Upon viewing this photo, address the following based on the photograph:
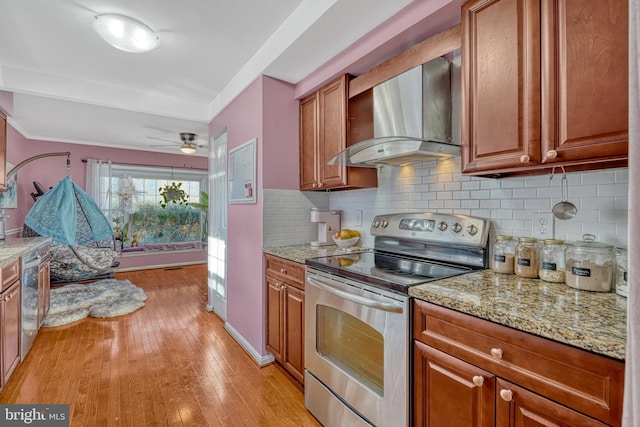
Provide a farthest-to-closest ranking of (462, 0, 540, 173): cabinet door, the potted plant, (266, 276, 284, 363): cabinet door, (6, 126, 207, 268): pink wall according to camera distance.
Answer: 1. the potted plant
2. (6, 126, 207, 268): pink wall
3. (266, 276, 284, 363): cabinet door
4. (462, 0, 540, 173): cabinet door

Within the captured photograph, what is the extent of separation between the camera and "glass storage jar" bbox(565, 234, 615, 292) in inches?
45.4

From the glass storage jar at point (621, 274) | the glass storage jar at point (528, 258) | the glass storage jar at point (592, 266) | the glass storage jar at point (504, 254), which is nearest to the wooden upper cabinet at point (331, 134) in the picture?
the glass storage jar at point (504, 254)

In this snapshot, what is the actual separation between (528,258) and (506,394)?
0.69 m

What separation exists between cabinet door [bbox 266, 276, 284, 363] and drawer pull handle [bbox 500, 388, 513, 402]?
1.56 meters

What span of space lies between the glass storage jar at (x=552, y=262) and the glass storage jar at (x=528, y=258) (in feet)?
0.10

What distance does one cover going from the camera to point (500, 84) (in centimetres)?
134

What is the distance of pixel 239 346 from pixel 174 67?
2667 millimetres

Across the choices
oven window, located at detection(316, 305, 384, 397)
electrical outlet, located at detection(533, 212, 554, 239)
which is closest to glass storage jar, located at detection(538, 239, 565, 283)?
electrical outlet, located at detection(533, 212, 554, 239)

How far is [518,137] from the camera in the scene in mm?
1286

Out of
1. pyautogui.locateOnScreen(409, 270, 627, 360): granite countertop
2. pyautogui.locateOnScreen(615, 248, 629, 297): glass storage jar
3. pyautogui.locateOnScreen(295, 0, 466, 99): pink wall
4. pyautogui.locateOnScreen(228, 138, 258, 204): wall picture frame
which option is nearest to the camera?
pyautogui.locateOnScreen(409, 270, 627, 360): granite countertop

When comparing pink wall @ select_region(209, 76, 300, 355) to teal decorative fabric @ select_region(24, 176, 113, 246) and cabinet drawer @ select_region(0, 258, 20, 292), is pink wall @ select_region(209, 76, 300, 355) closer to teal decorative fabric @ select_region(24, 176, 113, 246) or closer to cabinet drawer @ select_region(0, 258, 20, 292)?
cabinet drawer @ select_region(0, 258, 20, 292)

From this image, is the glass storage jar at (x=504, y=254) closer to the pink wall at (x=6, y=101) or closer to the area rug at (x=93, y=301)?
the area rug at (x=93, y=301)

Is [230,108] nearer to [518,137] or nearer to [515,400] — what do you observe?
[518,137]

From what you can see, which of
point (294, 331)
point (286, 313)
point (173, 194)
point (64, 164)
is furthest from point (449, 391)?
point (64, 164)
